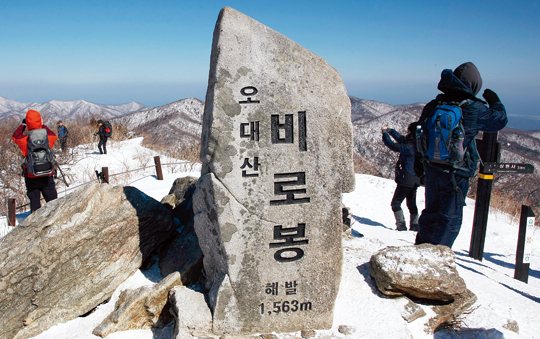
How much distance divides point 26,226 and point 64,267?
626mm

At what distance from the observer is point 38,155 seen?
446 centimetres

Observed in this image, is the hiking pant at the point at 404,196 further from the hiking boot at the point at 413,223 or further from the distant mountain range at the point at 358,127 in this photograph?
the distant mountain range at the point at 358,127

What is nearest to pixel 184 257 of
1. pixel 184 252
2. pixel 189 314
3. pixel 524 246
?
pixel 184 252

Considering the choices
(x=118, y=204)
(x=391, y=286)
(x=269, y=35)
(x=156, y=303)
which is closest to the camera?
(x=269, y=35)

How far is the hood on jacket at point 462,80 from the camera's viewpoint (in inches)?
127

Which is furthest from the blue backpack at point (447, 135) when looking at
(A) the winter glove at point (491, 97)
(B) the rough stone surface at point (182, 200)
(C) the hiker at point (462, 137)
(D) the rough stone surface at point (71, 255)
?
(D) the rough stone surface at point (71, 255)

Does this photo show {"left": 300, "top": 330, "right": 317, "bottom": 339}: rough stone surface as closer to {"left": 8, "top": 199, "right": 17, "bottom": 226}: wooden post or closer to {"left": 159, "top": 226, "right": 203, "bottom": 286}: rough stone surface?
{"left": 159, "top": 226, "right": 203, "bottom": 286}: rough stone surface

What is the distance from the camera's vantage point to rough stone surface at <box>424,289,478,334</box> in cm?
277

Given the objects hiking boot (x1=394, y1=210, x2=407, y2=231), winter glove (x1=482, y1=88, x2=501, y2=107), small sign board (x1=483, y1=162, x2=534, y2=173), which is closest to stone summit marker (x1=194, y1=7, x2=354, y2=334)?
winter glove (x1=482, y1=88, x2=501, y2=107)

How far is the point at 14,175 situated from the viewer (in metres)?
9.70

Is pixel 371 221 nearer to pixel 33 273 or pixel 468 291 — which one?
pixel 468 291

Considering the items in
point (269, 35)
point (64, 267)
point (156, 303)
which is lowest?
point (156, 303)

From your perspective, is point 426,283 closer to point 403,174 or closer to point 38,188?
point 403,174

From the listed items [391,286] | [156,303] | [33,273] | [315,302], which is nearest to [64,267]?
[33,273]
